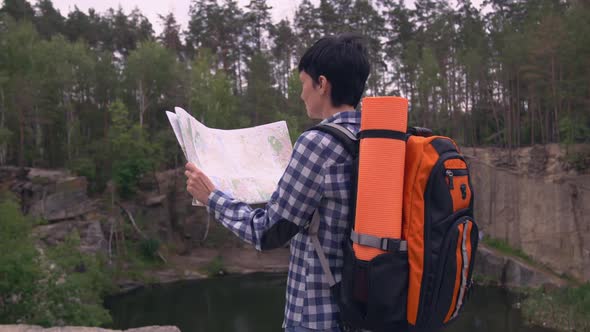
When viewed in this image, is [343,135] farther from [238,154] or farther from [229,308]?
[229,308]

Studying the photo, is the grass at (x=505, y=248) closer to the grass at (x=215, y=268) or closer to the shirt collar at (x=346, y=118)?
the grass at (x=215, y=268)

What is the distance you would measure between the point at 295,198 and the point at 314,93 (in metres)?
0.27

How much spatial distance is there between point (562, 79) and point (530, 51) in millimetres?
1360

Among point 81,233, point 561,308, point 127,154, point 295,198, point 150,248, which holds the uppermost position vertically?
point 127,154

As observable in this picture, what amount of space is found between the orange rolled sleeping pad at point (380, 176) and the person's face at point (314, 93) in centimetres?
18

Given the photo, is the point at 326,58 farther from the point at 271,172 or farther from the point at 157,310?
the point at 157,310

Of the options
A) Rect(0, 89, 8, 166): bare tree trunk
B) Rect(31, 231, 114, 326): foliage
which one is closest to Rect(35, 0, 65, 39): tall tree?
Rect(0, 89, 8, 166): bare tree trunk

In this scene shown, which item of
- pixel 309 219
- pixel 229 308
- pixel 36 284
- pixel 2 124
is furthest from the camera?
pixel 2 124

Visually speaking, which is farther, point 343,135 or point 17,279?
point 17,279

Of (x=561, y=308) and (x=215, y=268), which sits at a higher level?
(x=561, y=308)

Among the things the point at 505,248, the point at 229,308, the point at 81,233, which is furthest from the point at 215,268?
the point at 505,248

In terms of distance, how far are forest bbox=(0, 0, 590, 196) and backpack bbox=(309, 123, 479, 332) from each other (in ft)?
45.5

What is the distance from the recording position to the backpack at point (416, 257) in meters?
1.08

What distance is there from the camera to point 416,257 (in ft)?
3.58
